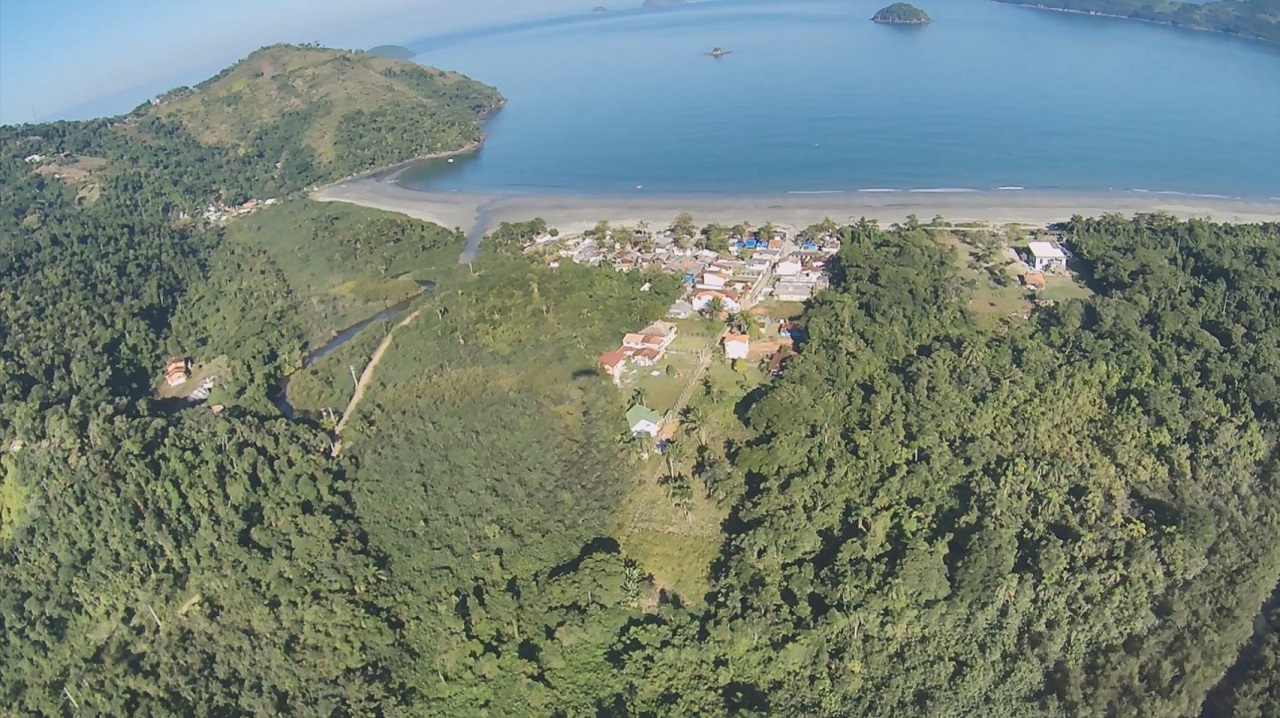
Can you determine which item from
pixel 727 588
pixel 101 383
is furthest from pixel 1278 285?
pixel 101 383

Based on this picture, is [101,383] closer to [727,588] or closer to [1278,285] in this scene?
[727,588]

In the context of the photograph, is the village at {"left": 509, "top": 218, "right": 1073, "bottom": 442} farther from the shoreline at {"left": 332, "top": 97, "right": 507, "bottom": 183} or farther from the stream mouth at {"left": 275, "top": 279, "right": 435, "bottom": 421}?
the shoreline at {"left": 332, "top": 97, "right": 507, "bottom": 183}

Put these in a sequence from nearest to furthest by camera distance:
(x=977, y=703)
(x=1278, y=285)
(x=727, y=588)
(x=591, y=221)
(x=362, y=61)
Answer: (x=977, y=703) < (x=727, y=588) < (x=1278, y=285) < (x=591, y=221) < (x=362, y=61)

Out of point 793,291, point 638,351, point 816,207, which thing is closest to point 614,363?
point 638,351

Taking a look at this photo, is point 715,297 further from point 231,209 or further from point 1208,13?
point 1208,13

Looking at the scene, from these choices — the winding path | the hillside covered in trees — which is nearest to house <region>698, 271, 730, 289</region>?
the hillside covered in trees

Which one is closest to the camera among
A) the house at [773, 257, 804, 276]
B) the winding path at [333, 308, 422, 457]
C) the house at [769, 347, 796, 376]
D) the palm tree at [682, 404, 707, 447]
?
the palm tree at [682, 404, 707, 447]

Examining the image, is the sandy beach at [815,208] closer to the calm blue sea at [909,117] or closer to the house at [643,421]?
the calm blue sea at [909,117]
